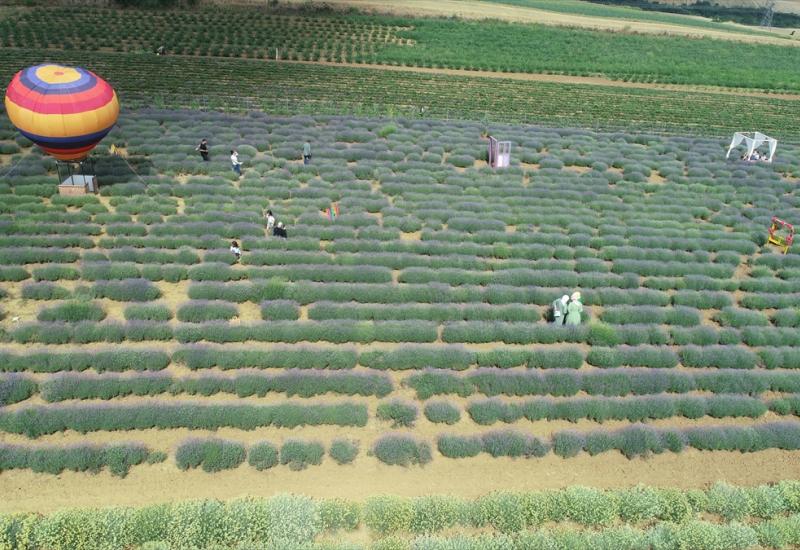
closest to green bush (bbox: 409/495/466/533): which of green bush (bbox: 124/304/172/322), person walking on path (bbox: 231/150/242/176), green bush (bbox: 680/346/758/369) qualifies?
green bush (bbox: 680/346/758/369)

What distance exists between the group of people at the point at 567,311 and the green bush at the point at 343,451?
6.64 m

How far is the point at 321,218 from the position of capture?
60.4ft

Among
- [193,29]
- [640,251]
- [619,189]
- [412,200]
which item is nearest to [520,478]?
[640,251]

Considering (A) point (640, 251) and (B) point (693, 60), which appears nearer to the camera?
(A) point (640, 251)

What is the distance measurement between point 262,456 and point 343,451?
1564 mm

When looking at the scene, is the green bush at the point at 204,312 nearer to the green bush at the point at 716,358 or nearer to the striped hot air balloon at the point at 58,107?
the striped hot air balloon at the point at 58,107

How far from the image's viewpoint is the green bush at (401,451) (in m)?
10.8

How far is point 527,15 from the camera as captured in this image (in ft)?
221

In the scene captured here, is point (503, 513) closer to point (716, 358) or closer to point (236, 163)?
point (716, 358)

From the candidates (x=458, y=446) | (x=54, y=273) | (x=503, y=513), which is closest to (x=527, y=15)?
(x=54, y=273)

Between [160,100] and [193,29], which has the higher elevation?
[193,29]

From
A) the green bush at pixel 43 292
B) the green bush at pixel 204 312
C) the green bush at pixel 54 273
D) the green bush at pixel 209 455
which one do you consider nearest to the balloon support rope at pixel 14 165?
the green bush at pixel 54 273

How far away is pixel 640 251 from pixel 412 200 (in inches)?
321

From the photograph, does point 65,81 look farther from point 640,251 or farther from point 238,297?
point 640,251
